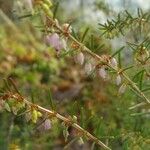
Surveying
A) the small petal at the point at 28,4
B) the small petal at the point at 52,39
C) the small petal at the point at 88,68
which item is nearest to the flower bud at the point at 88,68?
the small petal at the point at 88,68

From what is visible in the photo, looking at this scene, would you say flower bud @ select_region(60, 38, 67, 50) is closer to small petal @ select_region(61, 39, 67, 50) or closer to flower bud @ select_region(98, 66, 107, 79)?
small petal @ select_region(61, 39, 67, 50)

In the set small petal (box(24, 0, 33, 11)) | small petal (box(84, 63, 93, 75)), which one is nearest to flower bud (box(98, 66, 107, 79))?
small petal (box(84, 63, 93, 75))

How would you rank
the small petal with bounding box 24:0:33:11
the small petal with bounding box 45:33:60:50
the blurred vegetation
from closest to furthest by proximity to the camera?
the small petal with bounding box 24:0:33:11 < the small petal with bounding box 45:33:60:50 < the blurred vegetation

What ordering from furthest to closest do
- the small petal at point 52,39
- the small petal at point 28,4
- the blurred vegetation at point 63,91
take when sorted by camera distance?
the blurred vegetation at point 63,91
the small petal at point 52,39
the small petal at point 28,4

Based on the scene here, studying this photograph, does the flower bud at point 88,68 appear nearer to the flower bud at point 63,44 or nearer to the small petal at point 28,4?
the flower bud at point 63,44

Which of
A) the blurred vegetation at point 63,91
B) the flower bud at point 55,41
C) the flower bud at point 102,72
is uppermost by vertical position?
the flower bud at point 55,41

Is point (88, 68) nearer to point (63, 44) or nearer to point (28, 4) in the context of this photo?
point (63, 44)

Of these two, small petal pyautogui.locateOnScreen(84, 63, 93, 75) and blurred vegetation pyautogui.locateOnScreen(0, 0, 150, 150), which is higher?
small petal pyautogui.locateOnScreen(84, 63, 93, 75)

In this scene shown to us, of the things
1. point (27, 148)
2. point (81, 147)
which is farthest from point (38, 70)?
point (27, 148)

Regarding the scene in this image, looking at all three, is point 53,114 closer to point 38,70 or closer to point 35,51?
point 38,70
